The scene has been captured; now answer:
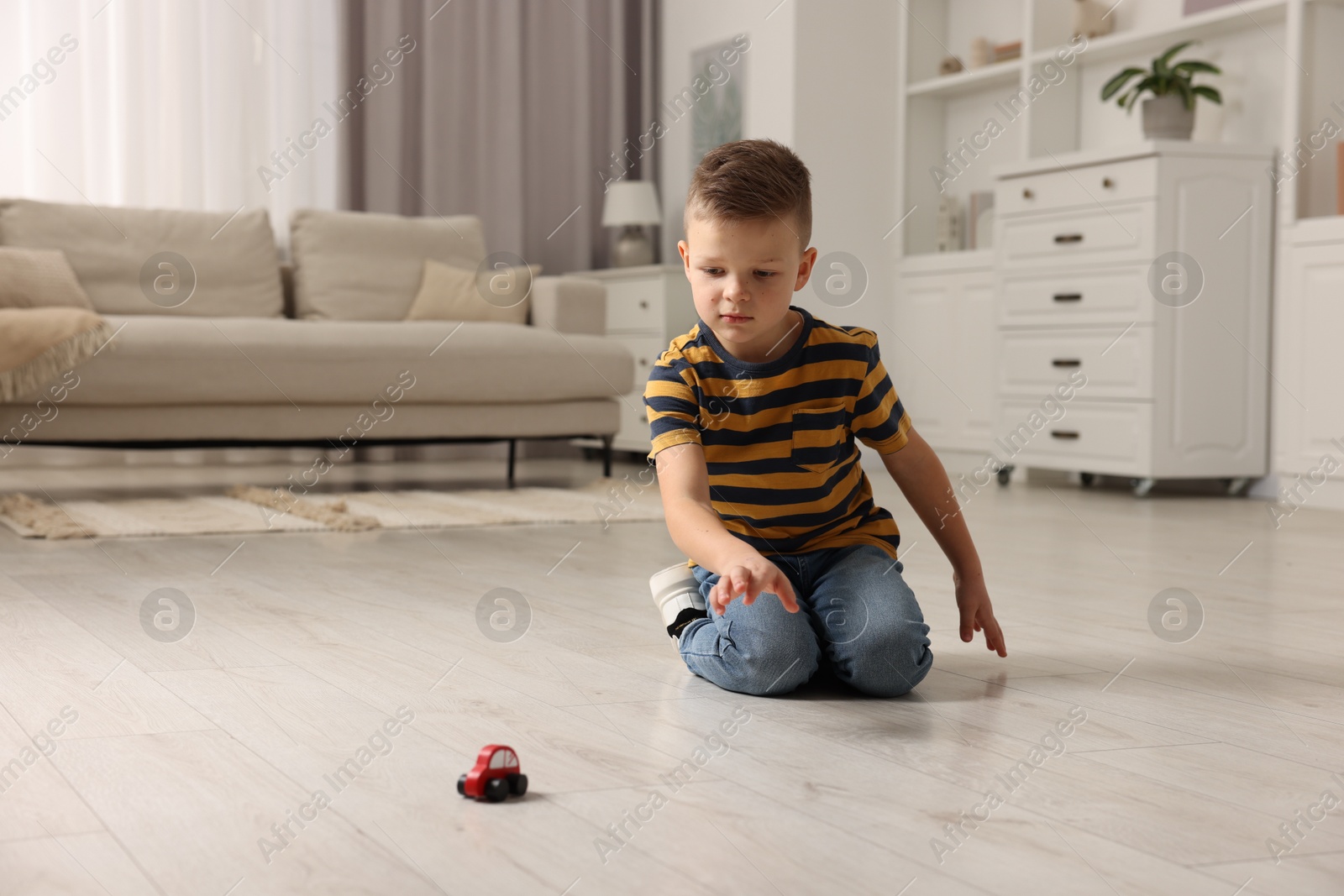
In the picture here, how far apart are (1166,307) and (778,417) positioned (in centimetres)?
257

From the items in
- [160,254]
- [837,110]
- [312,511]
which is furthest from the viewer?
[837,110]

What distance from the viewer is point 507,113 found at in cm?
529

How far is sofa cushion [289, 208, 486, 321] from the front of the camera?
167 inches

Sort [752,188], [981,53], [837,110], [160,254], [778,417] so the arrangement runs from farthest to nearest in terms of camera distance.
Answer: [837,110], [981,53], [160,254], [778,417], [752,188]

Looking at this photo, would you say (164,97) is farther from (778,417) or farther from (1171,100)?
(778,417)

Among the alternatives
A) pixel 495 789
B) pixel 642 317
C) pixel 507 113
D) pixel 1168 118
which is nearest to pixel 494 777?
pixel 495 789

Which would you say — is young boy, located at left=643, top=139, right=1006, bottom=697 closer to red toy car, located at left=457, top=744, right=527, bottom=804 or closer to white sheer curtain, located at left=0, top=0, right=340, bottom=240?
red toy car, located at left=457, top=744, right=527, bottom=804

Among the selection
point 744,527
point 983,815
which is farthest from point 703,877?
point 744,527

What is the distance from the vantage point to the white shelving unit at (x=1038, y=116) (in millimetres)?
3584

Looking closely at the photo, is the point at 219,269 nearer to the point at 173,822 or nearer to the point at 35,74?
the point at 35,74

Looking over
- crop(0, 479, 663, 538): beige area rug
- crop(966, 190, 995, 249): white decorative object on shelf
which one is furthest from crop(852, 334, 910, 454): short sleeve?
crop(966, 190, 995, 249): white decorative object on shelf

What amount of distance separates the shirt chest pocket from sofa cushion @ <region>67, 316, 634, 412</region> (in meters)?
2.29

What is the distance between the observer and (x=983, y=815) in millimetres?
985

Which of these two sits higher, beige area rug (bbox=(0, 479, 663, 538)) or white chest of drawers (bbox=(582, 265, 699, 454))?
white chest of drawers (bbox=(582, 265, 699, 454))
